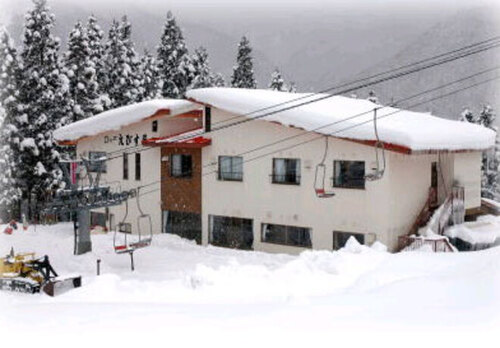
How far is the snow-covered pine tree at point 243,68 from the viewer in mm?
57656

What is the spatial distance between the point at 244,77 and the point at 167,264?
38.0 metres

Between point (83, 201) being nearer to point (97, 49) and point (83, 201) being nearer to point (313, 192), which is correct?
point (313, 192)

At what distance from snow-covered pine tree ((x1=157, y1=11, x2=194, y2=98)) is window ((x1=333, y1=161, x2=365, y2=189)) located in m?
32.8

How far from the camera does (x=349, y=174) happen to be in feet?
78.1

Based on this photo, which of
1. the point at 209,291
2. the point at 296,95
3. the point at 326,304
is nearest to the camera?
the point at 326,304

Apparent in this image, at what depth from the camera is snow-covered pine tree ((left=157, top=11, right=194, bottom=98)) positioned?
55.0 meters

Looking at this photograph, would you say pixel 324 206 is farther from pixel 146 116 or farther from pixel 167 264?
pixel 146 116

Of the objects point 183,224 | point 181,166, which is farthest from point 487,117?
point 183,224

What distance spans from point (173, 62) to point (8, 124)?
70.2 ft

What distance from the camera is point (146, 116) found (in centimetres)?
2852

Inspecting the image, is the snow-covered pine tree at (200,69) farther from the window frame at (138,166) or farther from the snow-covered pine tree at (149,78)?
the window frame at (138,166)

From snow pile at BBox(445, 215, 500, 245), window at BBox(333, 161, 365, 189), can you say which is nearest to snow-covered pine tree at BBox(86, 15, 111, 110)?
window at BBox(333, 161, 365, 189)


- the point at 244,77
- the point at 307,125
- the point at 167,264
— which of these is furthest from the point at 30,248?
→ the point at 244,77

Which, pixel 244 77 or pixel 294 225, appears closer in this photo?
pixel 294 225
